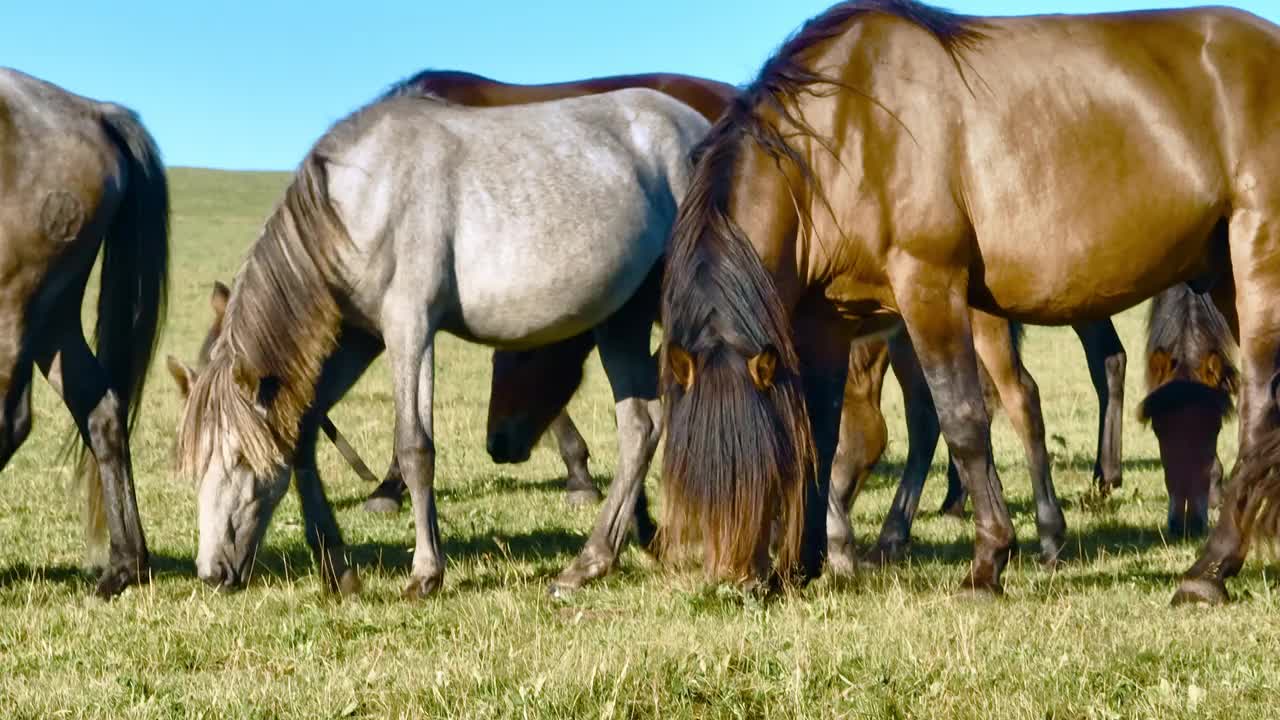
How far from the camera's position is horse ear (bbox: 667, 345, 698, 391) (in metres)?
5.61

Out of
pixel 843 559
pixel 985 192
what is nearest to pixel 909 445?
pixel 843 559

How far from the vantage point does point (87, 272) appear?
7012mm

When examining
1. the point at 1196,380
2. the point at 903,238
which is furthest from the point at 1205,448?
the point at 903,238

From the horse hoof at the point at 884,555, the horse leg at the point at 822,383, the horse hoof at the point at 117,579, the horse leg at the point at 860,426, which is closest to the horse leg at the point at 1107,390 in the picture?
the horse leg at the point at 860,426

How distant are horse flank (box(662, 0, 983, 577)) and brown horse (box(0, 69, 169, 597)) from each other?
8.75ft

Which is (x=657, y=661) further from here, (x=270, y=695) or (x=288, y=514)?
(x=288, y=514)

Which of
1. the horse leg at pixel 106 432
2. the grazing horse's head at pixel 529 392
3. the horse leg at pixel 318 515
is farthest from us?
the grazing horse's head at pixel 529 392

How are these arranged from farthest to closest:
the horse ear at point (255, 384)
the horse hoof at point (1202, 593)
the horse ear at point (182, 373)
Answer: the horse ear at point (182, 373) → the horse ear at point (255, 384) → the horse hoof at point (1202, 593)

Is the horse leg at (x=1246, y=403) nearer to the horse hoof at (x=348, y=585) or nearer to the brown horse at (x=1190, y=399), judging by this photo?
the brown horse at (x=1190, y=399)

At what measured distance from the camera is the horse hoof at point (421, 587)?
6570 mm

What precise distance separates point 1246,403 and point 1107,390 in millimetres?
4590

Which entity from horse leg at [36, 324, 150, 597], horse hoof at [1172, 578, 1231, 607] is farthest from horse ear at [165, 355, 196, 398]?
horse hoof at [1172, 578, 1231, 607]

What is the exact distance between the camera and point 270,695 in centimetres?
463

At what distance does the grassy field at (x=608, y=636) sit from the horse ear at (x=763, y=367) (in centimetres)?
73
